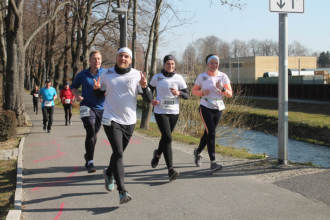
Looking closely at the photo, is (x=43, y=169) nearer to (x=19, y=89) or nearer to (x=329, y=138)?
(x=19, y=89)

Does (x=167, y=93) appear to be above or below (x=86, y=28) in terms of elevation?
below

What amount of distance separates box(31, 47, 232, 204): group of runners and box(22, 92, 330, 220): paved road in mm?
259

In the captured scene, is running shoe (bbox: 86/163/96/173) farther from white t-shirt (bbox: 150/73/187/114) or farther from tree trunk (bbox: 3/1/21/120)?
tree trunk (bbox: 3/1/21/120)

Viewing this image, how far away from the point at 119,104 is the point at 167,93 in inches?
53.2

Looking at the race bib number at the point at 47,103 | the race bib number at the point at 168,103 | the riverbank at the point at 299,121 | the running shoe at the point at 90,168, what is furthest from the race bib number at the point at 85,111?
the riverbank at the point at 299,121

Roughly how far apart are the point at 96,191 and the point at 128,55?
6.82 ft

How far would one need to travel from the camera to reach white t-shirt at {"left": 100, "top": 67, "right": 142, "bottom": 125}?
17.2ft

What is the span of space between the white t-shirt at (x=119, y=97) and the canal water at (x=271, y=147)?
32.6 ft

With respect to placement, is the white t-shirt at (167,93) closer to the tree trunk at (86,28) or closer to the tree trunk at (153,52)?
the tree trunk at (153,52)

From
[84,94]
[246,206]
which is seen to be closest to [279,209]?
[246,206]

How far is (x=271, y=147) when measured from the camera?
19062mm

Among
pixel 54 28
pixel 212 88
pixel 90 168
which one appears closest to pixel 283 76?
pixel 212 88

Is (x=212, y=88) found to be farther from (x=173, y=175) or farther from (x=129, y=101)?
(x=129, y=101)

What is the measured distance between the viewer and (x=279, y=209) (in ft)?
16.0
